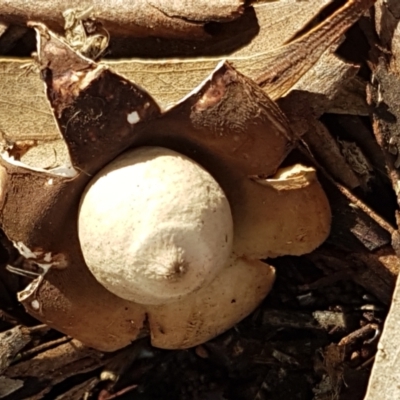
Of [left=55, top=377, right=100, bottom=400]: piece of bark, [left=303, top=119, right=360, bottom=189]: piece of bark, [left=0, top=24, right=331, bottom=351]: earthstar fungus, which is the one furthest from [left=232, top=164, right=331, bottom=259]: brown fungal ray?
[left=55, top=377, right=100, bottom=400]: piece of bark

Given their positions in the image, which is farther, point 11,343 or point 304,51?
point 11,343

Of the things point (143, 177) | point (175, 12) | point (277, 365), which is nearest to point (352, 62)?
point (175, 12)

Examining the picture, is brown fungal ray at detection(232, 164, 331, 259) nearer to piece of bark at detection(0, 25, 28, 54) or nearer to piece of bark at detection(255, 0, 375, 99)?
piece of bark at detection(255, 0, 375, 99)

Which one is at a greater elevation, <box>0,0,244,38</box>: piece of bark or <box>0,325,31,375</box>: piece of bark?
<box>0,0,244,38</box>: piece of bark

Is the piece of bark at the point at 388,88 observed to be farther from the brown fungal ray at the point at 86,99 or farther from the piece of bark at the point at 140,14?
the brown fungal ray at the point at 86,99

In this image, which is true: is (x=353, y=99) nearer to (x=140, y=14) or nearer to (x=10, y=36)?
(x=140, y=14)

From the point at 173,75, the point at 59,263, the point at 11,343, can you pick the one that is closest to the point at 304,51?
the point at 173,75

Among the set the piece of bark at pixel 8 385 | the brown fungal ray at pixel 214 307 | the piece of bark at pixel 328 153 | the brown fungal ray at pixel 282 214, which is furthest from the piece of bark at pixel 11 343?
the piece of bark at pixel 328 153
